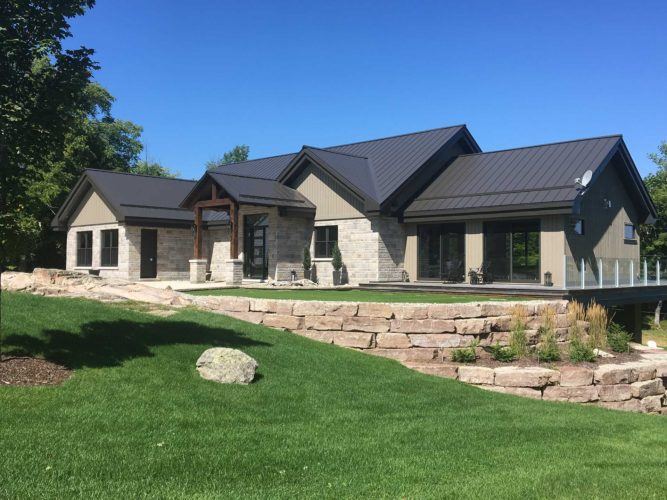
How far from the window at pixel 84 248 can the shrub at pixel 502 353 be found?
2460 cm

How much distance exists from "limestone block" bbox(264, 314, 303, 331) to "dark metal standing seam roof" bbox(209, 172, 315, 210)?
10885 millimetres

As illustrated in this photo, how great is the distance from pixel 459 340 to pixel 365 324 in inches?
74.9

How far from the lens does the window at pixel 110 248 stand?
97.0 ft

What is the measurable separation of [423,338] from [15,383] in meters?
7.44

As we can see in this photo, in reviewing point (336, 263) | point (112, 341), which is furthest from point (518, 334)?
point (336, 263)

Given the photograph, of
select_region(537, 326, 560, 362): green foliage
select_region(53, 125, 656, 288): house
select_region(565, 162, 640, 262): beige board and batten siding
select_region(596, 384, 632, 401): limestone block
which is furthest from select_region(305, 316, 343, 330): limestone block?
select_region(565, 162, 640, 262): beige board and batten siding

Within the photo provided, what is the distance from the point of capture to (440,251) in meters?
23.3

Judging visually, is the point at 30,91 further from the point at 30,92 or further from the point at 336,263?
the point at 336,263

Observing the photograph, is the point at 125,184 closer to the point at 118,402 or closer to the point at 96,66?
the point at 96,66

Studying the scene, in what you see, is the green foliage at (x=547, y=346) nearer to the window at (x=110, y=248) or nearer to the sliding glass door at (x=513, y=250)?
the sliding glass door at (x=513, y=250)

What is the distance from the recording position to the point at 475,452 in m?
6.27

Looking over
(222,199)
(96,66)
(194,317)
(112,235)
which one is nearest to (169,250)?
(112,235)

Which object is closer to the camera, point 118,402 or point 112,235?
point 118,402

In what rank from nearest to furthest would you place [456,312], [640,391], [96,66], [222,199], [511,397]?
[96,66] → [511,397] → [640,391] → [456,312] → [222,199]
